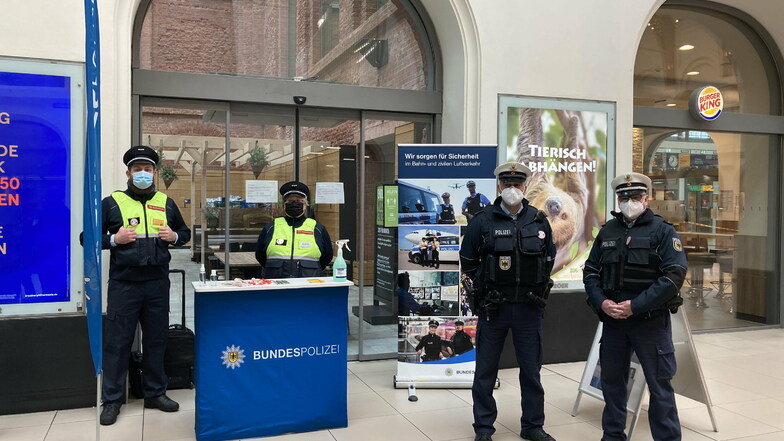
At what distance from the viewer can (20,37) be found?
4477 mm

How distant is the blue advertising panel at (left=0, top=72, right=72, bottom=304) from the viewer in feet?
14.7

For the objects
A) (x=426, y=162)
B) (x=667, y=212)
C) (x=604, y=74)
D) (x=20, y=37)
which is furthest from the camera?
(x=667, y=212)

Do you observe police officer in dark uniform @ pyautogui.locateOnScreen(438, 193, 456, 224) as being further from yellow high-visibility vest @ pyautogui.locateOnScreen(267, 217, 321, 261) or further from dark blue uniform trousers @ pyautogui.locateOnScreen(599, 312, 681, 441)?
dark blue uniform trousers @ pyautogui.locateOnScreen(599, 312, 681, 441)

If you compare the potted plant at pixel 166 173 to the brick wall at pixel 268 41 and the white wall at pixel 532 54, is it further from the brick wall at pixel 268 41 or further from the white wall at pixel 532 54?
the white wall at pixel 532 54

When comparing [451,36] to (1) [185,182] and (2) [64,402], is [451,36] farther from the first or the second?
(2) [64,402]

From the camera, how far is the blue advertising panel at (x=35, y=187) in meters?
4.48

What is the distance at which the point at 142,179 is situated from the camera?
439cm

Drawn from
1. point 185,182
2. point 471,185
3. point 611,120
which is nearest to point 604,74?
point 611,120

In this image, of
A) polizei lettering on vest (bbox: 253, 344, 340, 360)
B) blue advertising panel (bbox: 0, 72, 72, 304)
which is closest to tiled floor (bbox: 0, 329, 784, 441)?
polizei lettering on vest (bbox: 253, 344, 340, 360)

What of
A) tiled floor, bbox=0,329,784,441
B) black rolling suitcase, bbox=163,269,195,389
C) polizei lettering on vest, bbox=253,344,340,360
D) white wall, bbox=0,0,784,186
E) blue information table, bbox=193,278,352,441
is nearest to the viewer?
blue information table, bbox=193,278,352,441

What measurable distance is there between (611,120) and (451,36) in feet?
6.11

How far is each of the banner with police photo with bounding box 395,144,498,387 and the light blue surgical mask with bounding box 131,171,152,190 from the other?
2001 mm

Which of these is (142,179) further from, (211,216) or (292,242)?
(211,216)

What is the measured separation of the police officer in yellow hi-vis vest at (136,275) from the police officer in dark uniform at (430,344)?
1.99m
